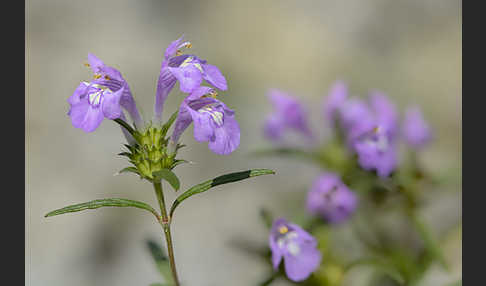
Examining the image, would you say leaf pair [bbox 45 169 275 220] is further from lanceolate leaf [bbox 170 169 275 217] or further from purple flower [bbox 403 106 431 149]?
purple flower [bbox 403 106 431 149]

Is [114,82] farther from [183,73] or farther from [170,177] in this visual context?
[170,177]

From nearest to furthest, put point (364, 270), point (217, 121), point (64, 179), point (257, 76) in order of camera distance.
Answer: point (217, 121)
point (364, 270)
point (64, 179)
point (257, 76)

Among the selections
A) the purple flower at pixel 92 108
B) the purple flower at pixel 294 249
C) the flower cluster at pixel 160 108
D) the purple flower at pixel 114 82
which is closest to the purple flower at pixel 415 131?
the purple flower at pixel 294 249

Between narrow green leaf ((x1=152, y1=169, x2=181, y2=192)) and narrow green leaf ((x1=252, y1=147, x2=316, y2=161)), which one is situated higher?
narrow green leaf ((x1=252, y1=147, x2=316, y2=161))

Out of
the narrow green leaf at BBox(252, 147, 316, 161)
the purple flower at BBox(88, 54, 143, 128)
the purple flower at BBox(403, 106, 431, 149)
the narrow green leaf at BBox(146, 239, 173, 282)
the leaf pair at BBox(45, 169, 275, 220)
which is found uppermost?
the purple flower at BBox(88, 54, 143, 128)

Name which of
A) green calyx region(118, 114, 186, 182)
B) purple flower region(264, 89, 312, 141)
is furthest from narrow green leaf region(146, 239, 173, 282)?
purple flower region(264, 89, 312, 141)

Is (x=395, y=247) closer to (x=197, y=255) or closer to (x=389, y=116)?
(x=389, y=116)

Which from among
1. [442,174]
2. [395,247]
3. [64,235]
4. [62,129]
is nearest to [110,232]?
[64,235]

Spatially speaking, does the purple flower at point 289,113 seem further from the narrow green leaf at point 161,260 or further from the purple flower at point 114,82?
the purple flower at point 114,82
